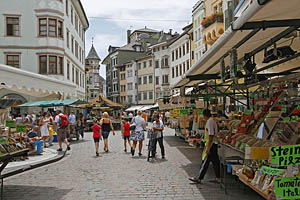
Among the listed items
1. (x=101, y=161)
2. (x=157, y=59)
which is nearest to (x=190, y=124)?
(x=101, y=161)

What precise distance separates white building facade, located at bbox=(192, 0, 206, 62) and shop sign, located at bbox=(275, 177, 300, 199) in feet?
112

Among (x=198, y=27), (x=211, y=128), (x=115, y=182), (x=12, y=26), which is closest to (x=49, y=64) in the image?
(x=12, y=26)

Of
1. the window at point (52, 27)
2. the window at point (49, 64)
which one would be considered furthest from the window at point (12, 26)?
the window at point (49, 64)

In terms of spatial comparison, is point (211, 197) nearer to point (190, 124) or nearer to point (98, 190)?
point (98, 190)

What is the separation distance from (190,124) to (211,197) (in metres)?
9.11

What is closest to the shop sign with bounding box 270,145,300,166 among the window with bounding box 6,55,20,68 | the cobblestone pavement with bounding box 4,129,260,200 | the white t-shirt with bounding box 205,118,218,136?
the cobblestone pavement with bounding box 4,129,260,200

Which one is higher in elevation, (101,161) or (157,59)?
(157,59)

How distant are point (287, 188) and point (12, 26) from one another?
33.0 metres

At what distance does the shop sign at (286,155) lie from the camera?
4121 millimetres

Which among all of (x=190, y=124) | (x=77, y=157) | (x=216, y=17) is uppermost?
(x=216, y=17)

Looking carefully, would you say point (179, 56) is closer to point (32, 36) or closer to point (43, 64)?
point (43, 64)

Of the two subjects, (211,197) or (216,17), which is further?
(216,17)

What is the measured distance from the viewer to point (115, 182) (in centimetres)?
823

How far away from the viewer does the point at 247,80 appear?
30.1ft
